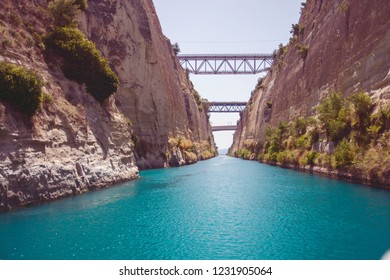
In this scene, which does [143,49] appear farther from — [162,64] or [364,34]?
[364,34]

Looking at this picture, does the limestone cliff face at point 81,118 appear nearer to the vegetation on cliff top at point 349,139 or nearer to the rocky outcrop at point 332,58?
the vegetation on cliff top at point 349,139

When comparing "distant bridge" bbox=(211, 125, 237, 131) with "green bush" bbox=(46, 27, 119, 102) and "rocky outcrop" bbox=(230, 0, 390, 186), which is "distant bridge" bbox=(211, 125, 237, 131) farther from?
"green bush" bbox=(46, 27, 119, 102)

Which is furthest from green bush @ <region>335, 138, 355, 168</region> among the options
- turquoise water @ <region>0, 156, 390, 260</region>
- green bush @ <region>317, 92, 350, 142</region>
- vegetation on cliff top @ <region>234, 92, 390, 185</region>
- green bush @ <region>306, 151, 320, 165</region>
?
green bush @ <region>306, 151, 320, 165</region>

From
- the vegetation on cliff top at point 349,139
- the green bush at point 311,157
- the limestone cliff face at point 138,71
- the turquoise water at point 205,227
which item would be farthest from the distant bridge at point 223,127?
the turquoise water at point 205,227

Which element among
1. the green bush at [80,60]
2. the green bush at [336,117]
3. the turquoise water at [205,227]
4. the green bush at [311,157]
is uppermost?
the green bush at [80,60]

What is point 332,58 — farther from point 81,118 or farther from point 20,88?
point 20,88

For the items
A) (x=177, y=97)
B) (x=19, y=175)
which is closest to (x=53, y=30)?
(x=19, y=175)
